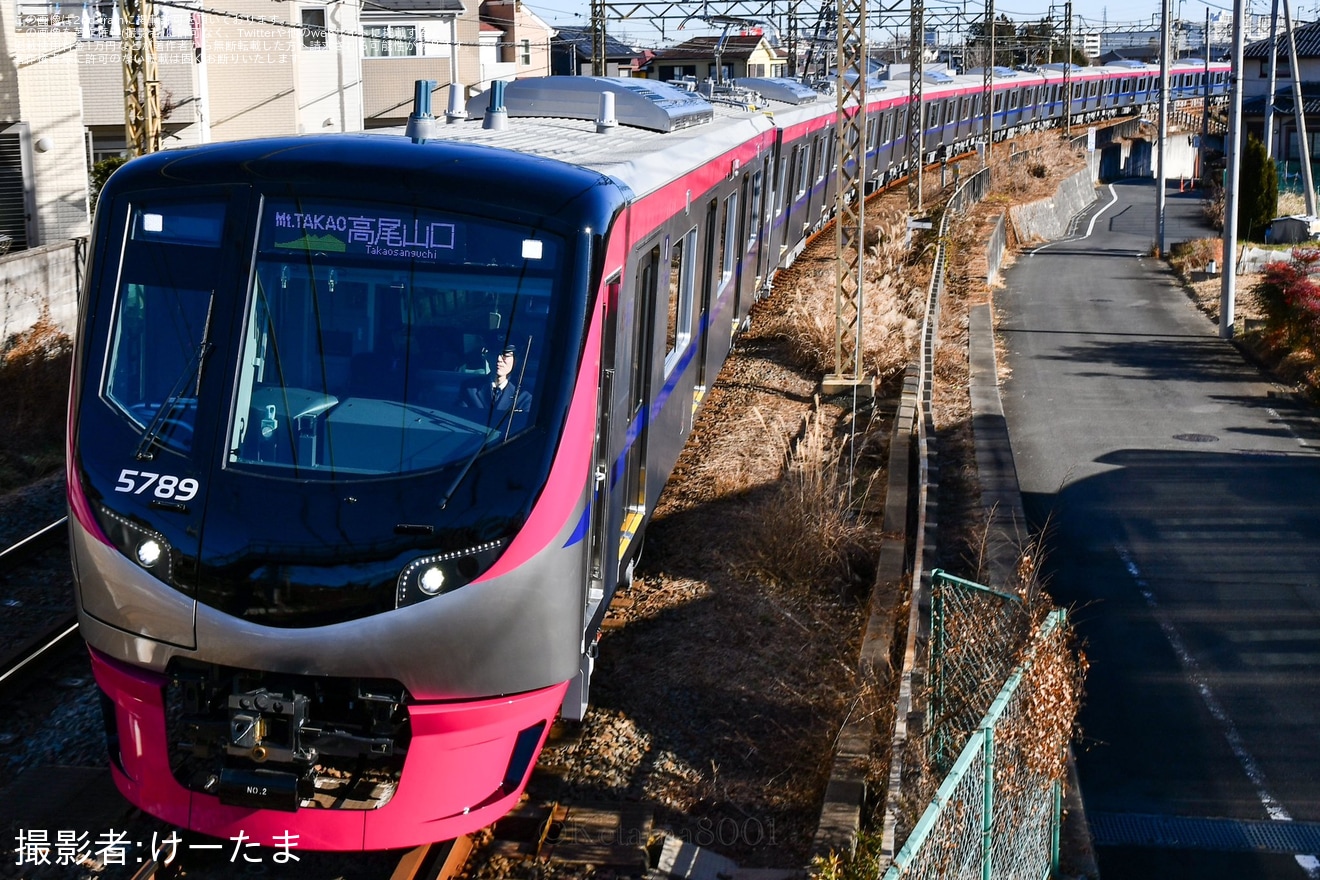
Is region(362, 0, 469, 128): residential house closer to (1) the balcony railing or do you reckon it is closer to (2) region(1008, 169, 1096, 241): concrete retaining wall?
(1) the balcony railing

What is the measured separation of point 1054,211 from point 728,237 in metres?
29.7

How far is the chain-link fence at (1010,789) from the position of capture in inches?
179

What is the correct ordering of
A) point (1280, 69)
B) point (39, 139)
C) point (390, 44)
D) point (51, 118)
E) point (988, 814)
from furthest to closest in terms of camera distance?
point (1280, 69), point (390, 44), point (51, 118), point (39, 139), point (988, 814)

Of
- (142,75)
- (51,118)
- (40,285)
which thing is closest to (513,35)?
(51,118)

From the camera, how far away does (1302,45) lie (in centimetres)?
5056

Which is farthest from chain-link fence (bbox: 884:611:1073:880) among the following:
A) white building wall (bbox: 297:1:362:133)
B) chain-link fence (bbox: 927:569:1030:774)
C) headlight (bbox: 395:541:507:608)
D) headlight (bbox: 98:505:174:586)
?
white building wall (bbox: 297:1:362:133)

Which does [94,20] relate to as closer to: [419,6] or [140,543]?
[419,6]

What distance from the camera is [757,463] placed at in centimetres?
1137

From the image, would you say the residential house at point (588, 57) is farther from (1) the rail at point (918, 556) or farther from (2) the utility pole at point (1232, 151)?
(1) the rail at point (918, 556)

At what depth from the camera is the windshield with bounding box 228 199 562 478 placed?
17.7 ft

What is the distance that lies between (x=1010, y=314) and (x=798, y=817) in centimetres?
1814

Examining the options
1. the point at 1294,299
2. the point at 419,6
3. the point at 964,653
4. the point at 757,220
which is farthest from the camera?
the point at 419,6

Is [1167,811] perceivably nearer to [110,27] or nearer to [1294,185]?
[110,27]

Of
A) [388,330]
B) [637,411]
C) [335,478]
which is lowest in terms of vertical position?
[637,411]
